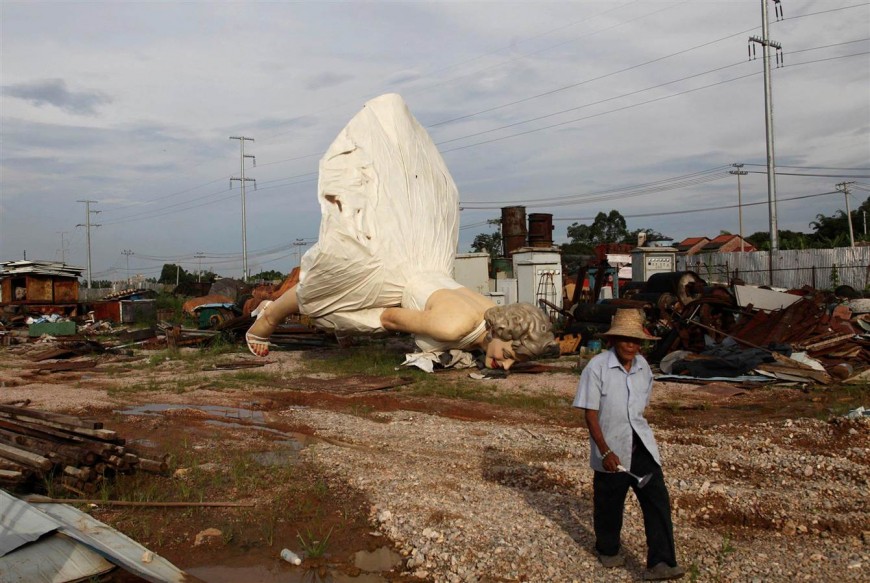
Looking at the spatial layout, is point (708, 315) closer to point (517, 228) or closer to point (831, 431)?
point (831, 431)

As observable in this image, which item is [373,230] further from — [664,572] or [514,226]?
[514,226]

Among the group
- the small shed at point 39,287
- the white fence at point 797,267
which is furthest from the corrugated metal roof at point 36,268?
the white fence at point 797,267

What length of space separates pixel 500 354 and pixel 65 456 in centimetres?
782

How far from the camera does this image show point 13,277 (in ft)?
101

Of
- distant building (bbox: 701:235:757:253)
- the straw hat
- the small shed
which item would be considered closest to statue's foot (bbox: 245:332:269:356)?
the straw hat

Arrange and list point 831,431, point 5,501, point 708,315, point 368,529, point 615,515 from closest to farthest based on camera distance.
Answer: point 615,515 → point 5,501 → point 368,529 → point 831,431 → point 708,315

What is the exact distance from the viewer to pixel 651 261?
2355 centimetres

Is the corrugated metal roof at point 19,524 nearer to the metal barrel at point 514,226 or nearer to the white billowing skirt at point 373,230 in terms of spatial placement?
the white billowing skirt at point 373,230

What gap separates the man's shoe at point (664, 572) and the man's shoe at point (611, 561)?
10.1 inches

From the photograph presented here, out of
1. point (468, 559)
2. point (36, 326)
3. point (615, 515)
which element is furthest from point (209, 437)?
point (36, 326)

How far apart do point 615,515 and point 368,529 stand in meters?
1.81

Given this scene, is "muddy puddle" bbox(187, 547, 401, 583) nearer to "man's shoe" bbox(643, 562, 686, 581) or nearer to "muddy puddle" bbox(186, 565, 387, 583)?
"muddy puddle" bbox(186, 565, 387, 583)

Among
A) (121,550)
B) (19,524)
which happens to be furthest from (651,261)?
(19,524)

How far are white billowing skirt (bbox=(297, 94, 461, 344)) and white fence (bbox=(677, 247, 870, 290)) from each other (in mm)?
14441
